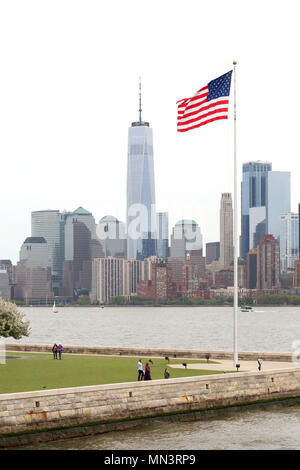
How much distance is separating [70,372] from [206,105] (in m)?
15.9

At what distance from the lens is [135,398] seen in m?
38.2

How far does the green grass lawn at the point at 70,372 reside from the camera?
39.6 meters

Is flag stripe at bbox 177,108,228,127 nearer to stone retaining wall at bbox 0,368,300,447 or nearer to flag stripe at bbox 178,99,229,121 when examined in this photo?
flag stripe at bbox 178,99,229,121

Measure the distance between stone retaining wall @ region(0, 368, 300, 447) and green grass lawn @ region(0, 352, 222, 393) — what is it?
233cm

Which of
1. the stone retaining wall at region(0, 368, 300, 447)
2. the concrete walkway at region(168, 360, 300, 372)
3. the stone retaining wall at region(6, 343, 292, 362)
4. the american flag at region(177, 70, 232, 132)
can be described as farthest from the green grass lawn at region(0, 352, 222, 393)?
the american flag at region(177, 70, 232, 132)

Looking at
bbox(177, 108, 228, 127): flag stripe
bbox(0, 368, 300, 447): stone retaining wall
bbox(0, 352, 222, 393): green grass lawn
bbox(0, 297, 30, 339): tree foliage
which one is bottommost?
bbox(0, 368, 300, 447): stone retaining wall

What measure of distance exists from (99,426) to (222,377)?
7.95 m

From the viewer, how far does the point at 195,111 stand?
44719mm

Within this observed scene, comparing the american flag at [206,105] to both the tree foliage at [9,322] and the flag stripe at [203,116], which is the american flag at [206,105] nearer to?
the flag stripe at [203,116]

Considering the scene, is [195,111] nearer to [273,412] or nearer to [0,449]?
[273,412]

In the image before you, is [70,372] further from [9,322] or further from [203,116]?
[203,116]

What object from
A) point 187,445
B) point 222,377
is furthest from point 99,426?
point 222,377

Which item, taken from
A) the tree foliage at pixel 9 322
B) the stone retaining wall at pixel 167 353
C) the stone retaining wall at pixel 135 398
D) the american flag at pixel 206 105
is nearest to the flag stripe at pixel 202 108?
the american flag at pixel 206 105

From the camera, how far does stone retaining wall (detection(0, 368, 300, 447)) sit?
3444cm
